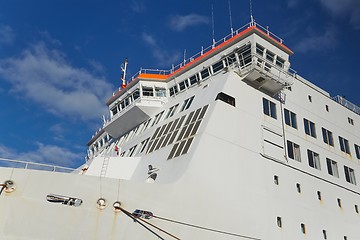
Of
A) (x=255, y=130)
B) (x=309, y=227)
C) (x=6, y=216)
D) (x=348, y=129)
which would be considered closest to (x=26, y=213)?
(x=6, y=216)

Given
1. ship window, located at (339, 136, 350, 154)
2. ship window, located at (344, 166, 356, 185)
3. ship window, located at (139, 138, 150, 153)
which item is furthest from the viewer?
ship window, located at (339, 136, 350, 154)

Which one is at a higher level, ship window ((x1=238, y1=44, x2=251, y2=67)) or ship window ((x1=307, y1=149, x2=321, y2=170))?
ship window ((x1=238, y1=44, x2=251, y2=67))

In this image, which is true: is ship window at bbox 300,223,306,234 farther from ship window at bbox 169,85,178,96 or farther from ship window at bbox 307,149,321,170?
ship window at bbox 169,85,178,96

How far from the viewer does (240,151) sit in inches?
717

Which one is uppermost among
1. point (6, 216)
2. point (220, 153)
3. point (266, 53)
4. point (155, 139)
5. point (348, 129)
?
point (266, 53)

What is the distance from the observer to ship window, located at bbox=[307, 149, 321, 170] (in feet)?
71.7

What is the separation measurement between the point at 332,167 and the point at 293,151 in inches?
152

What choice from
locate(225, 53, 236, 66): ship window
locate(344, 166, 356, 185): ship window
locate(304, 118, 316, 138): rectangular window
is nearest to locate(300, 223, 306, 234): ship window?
locate(304, 118, 316, 138): rectangular window

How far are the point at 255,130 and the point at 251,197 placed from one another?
12.6 ft

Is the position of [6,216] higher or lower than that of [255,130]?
lower

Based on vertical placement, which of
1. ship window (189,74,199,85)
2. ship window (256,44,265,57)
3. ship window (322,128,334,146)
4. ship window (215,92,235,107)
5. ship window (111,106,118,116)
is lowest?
ship window (215,92,235,107)

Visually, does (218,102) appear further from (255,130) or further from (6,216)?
(6,216)

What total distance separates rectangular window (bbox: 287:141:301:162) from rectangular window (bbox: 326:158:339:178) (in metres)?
2.87

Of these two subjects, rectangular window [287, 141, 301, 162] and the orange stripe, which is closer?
rectangular window [287, 141, 301, 162]
